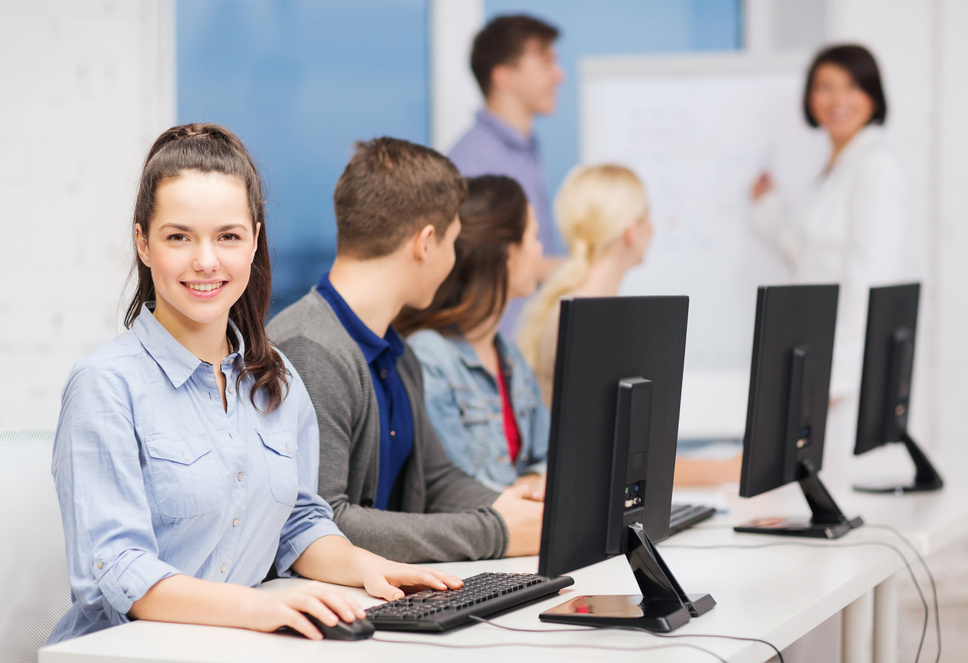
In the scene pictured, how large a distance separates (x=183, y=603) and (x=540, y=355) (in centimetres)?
168

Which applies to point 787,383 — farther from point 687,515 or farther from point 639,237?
point 639,237

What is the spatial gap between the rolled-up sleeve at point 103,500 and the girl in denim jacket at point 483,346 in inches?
35.8

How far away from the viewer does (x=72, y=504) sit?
1188 mm

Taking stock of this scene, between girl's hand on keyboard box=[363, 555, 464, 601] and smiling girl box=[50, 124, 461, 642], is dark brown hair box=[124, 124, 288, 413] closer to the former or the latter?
smiling girl box=[50, 124, 461, 642]

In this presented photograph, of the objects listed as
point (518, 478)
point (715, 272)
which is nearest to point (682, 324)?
point (518, 478)

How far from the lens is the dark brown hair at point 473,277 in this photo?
86.5 inches

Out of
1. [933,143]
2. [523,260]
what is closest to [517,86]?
[933,143]

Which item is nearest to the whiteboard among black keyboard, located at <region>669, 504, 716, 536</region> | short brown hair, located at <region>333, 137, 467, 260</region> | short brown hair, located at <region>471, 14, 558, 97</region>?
short brown hair, located at <region>471, 14, 558, 97</region>

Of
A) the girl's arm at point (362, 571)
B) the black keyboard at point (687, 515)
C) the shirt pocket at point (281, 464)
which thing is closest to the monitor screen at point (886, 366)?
the black keyboard at point (687, 515)

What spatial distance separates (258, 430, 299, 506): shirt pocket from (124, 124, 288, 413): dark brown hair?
0.13ft

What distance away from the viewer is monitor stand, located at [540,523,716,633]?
3.97 feet

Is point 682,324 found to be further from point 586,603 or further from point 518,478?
point 518,478

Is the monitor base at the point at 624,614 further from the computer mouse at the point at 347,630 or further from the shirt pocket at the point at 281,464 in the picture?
the shirt pocket at the point at 281,464

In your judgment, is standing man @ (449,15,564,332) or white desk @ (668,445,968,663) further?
standing man @ (449,15,564,332)
